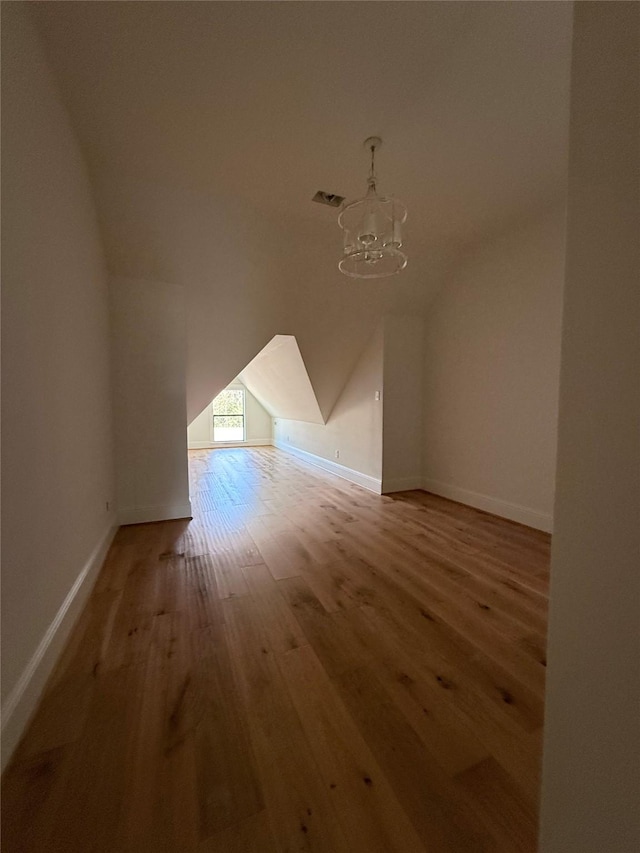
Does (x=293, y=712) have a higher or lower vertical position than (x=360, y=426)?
lower

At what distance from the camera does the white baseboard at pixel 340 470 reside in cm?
426

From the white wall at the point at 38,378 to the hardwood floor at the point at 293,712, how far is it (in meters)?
0.24

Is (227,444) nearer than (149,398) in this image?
No

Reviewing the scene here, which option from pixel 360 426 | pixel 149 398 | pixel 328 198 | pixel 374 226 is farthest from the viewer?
pixel 360 426

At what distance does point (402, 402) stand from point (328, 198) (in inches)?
95.5

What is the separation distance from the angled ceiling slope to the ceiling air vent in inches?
65.5

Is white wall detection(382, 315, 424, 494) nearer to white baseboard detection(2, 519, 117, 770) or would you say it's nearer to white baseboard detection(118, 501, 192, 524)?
white baseboard detection(118, 501, 192, 524)

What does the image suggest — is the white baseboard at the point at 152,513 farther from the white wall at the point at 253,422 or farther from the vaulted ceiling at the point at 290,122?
the white wall at the point at 253,422

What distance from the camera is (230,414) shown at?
8.78m

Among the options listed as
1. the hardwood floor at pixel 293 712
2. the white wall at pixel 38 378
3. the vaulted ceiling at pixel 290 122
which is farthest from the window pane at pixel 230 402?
the white wall at pixel 38 378

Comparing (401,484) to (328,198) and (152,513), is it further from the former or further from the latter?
(328,198)

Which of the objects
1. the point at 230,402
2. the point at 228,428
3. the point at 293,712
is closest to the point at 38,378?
the point at 293,712

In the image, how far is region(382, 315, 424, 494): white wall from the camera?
13.3ft

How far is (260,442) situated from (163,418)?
5796 millimetres
